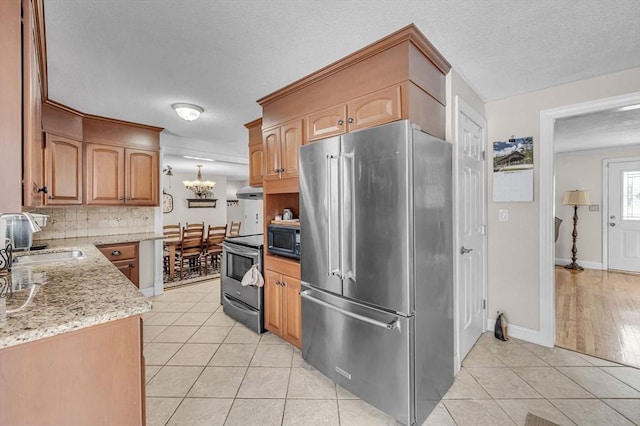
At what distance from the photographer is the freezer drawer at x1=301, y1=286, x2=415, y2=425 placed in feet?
5.08

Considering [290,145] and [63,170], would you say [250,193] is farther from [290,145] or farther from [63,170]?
[63,170]

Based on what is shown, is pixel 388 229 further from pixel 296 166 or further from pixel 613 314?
pixel 613 314

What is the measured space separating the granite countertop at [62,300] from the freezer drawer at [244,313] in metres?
1.36

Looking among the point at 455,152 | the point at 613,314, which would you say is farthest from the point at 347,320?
the point at 613,314

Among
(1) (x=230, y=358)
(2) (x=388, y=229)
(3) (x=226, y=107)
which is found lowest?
(1) (x=230, y=358)

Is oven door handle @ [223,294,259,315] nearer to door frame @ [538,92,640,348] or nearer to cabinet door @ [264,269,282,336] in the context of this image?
cabinet door @ [264,269,282,336]

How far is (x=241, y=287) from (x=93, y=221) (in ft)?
8.10

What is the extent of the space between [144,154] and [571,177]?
7.58 m

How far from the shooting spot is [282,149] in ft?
8.32

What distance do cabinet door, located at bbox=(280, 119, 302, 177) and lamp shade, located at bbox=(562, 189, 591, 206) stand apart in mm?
5615

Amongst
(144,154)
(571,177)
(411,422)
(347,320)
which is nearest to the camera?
(411,422)

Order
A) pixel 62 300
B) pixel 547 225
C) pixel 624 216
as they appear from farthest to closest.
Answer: pixel 624 216
pixel 547 225
pixel 62 300

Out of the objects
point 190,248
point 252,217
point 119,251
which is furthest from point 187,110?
point 252,217

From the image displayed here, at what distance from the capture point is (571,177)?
18.0ft
